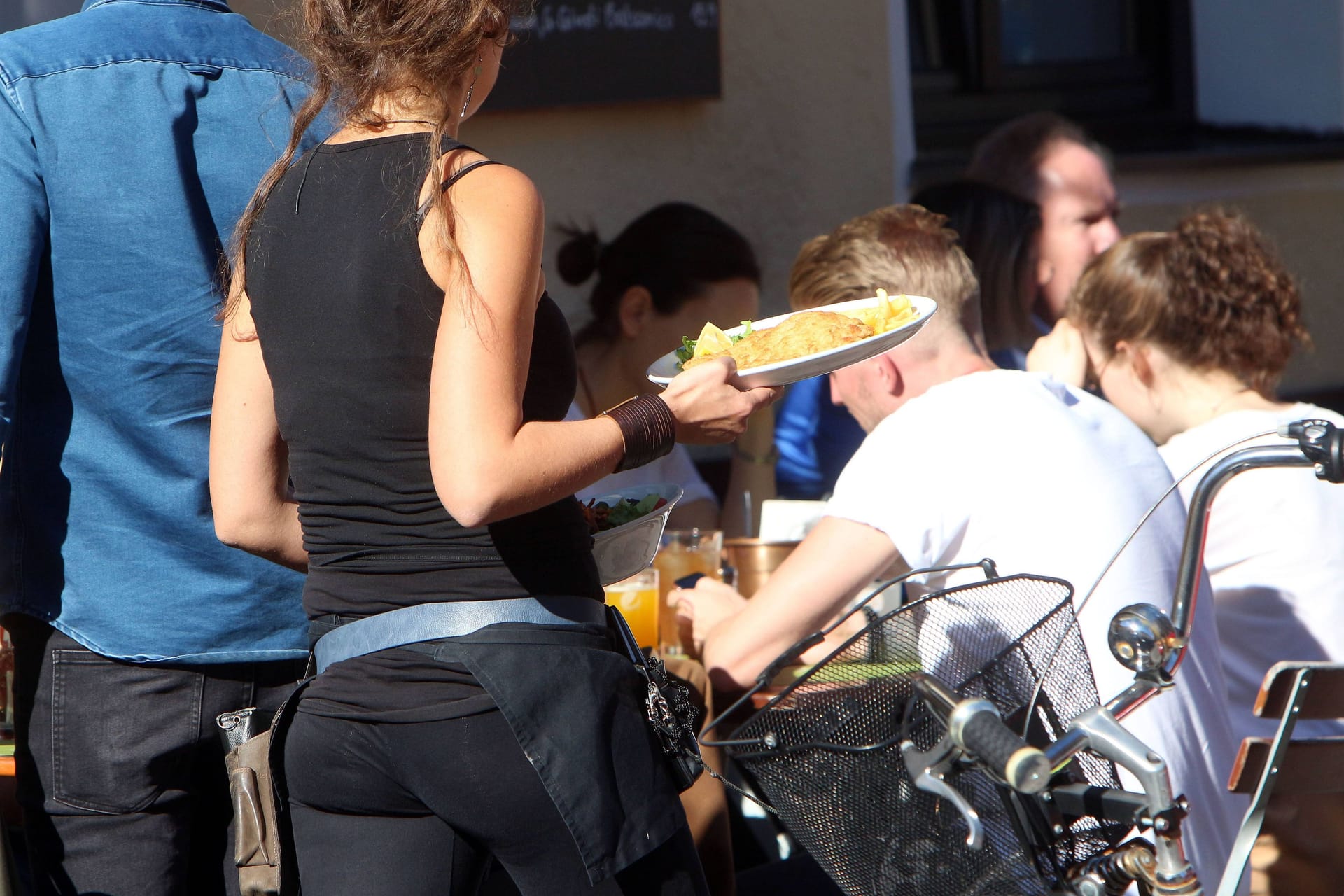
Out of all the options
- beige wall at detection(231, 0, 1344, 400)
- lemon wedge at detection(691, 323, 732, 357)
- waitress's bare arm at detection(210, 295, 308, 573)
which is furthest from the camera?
beige wall at detection(231, 0, 1344, 400)

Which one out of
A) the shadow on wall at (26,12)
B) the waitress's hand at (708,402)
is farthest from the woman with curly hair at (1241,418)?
the shadow on wall at (26,12)

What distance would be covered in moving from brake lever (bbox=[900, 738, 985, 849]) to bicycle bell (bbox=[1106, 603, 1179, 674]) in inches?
8.6

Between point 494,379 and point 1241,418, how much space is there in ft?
5.72

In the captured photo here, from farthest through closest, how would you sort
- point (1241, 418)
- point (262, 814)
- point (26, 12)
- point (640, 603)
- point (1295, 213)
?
point (1295, 213) → point (1241, 418) → point (640, 603) → point (26, 12) → point (262, 814)

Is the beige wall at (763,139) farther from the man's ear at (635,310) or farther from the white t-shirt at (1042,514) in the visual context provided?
the white t-shirt at (1042,514)

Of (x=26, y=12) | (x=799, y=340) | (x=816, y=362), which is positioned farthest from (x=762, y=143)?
(x=816, y=362)

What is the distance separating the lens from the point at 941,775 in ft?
4.04

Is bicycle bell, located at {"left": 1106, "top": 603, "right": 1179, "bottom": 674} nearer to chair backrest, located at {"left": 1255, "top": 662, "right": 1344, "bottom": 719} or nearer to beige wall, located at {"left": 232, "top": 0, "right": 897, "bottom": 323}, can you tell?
chair backrest, located at {"left": 1255, "top": 662, "right": 1344, "bottom": 719}

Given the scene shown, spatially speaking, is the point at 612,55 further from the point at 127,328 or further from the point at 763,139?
the point at 127,328

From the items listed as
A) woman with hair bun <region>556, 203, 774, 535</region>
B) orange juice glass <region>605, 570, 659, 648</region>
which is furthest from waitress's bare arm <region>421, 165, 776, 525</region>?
woman with hair bun <region>556, 203, 774, 535</region>

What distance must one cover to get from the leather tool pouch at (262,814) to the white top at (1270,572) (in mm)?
1629

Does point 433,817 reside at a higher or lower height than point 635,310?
lower

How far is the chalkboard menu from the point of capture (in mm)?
3867

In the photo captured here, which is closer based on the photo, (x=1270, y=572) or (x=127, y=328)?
(x=127, y=328)
